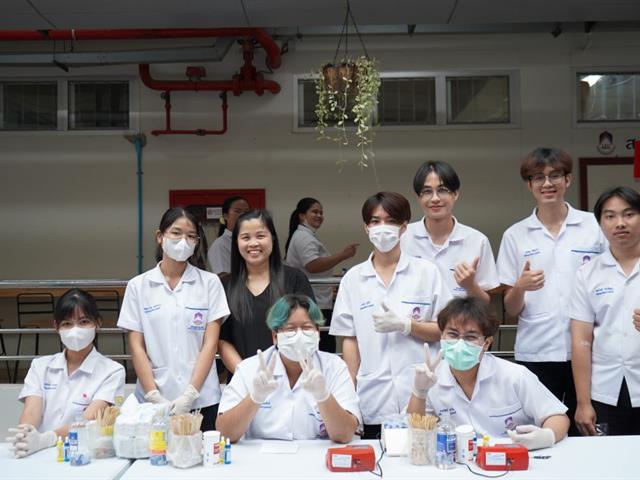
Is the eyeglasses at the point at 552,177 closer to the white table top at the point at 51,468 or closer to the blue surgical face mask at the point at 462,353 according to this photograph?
the blue surgical face mask at the point at 462,353

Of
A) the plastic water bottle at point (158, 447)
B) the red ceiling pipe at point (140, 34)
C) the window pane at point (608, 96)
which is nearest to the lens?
the plastic water bottle at point (158, 447)

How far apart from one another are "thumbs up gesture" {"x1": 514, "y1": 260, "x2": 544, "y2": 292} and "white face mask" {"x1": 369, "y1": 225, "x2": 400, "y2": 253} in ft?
1.72

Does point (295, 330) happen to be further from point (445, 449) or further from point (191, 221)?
point (191, 221)

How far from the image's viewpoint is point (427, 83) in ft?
20.5

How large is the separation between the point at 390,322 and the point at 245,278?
682mm

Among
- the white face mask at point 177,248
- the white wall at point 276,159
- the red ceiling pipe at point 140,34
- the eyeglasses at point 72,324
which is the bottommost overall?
the eyeglasses at point 72,324

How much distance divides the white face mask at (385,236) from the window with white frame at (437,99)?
4.01 m

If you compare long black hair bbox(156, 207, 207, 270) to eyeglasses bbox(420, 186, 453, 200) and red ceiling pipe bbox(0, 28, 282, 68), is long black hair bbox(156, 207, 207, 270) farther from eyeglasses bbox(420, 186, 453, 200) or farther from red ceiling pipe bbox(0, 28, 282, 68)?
red ceiling pipe bbox(0, 28, 282, 68)

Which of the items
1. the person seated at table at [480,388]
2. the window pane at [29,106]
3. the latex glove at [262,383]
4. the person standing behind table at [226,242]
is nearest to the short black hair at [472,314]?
the person seated at table at [480,388]

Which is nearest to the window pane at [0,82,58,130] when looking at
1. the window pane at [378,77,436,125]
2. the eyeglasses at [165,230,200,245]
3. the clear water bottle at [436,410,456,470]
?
the window pane at [378,77,436,125]

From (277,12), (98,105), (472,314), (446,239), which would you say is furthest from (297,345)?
(98,105)

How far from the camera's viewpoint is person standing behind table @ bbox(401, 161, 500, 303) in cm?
244

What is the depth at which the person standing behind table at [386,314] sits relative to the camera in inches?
88.4

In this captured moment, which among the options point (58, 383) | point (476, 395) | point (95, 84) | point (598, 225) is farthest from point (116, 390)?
point (95, 84)
